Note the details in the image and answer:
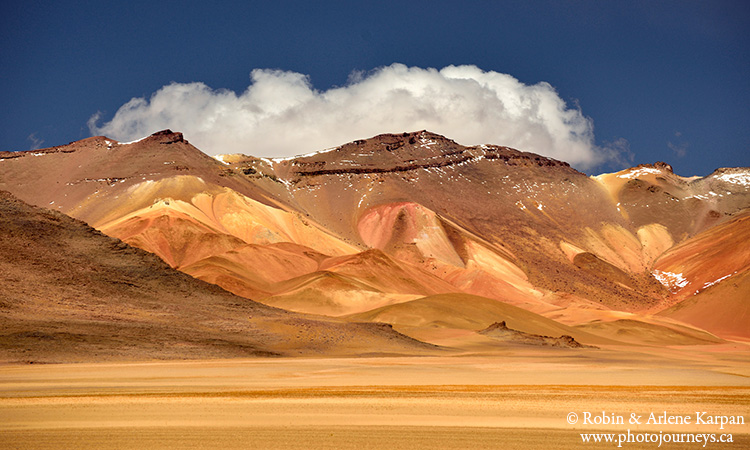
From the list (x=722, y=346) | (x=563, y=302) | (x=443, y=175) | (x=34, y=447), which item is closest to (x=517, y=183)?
(x=443, y=175)

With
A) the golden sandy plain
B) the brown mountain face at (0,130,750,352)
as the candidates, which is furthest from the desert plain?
the brown mountain face at (0,130,750,352)

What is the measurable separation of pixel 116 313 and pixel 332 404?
3724cm

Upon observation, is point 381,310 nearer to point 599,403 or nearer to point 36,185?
point 599,403

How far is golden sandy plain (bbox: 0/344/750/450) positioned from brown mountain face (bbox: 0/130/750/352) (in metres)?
47.9

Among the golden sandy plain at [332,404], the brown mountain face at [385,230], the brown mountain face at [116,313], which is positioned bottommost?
the golden sandy plain at [332,404]

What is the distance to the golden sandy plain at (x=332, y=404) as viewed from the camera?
1881 cm

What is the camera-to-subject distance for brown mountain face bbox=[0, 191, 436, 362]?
48.2 metres

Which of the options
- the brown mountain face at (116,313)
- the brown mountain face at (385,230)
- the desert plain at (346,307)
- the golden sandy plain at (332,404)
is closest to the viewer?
the golden sandy plain at (332,404)

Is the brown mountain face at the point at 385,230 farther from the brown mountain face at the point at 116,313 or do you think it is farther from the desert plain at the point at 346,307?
the brown mountain face at the point at 116,313

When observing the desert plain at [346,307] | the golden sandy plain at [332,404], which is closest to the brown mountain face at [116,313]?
the desert plain at [346,307]

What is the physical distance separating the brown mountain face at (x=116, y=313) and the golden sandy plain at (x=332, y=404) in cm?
664

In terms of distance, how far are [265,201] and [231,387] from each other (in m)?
130

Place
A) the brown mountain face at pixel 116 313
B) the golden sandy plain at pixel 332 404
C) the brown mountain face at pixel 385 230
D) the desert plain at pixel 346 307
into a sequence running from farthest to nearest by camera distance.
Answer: the brown mountain face at pixel 385 230, the brown mountain face at pixel 116 313, the desert plain at pixel 346 307, the golden sandy plain at pixel 332 404

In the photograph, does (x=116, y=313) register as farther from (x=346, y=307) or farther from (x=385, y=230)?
(x=385, y=230)
